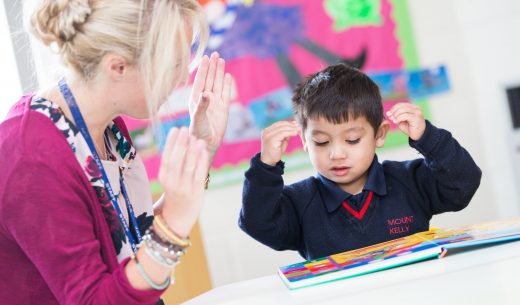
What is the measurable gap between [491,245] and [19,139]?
31.0 inches

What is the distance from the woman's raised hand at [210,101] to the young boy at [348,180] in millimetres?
107

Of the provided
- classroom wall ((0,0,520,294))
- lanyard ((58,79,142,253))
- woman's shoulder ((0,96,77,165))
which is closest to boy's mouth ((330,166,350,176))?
lanyard ((58,79,142,253))

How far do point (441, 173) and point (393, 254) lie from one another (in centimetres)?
38

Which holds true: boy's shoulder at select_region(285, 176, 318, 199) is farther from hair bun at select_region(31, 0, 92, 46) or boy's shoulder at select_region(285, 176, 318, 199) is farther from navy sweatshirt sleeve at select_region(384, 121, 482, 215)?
hair bun at select_region(31, 0, 92, 46)

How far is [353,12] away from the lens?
2807mm

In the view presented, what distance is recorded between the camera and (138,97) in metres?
1.04

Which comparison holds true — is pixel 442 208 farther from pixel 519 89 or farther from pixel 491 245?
pixel 519 89

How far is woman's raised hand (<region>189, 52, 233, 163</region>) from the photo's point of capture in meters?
1.28

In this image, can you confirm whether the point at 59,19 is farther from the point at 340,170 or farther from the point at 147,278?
the point at 340,170

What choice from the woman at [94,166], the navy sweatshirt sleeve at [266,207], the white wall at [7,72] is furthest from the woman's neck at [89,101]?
the white wall at [7,72]

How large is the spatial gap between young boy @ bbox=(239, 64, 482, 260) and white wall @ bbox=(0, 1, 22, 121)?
126 centimetres

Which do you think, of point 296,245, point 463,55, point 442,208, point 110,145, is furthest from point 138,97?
point 463,55

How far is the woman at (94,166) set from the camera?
2.85 feet

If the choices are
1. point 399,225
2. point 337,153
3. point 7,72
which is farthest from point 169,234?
point 7,72
